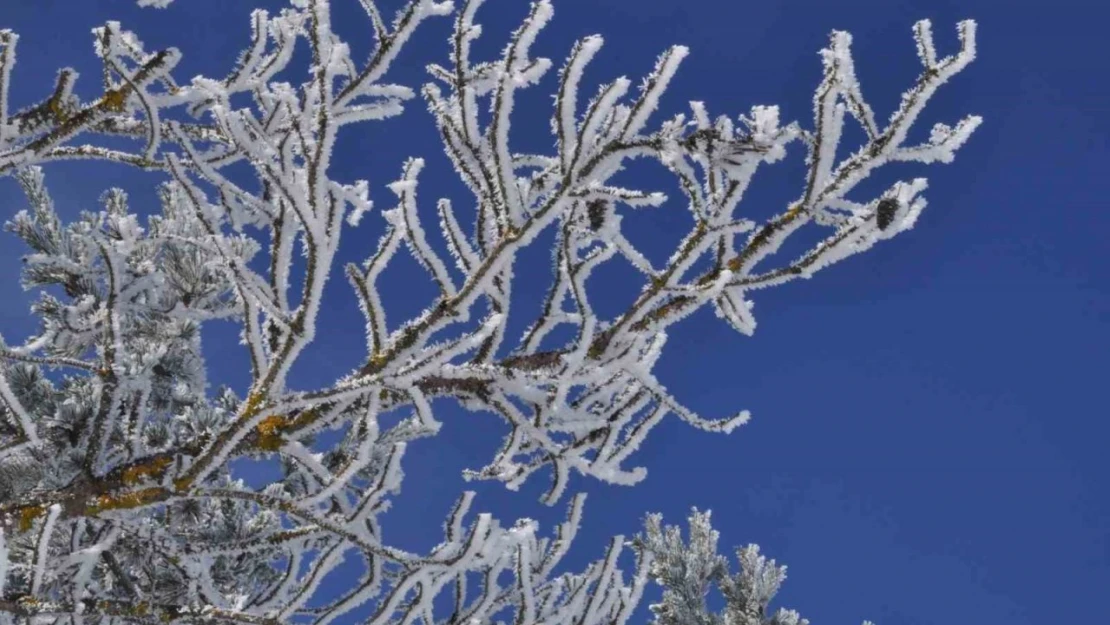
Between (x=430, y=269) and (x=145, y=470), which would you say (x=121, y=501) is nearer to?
(x=145, y=470)

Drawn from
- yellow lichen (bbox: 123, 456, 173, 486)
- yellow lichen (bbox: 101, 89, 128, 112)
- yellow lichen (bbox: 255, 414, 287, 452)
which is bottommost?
yellow lichen (bbox: 123, 456, 173, 486)

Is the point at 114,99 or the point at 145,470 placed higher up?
the point at 114,99

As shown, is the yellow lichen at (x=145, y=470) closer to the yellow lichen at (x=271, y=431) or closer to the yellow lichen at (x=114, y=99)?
the yellow lichen at (x=271, y=431)

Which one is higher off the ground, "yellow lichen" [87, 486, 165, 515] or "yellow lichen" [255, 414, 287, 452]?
"yellow lichen" [255, 414, 287, 452]

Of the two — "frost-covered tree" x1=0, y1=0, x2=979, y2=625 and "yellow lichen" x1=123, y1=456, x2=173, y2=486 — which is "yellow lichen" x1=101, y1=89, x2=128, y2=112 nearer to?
"frost-covered tree" x1=0, y1=0, x2=979, y2=625

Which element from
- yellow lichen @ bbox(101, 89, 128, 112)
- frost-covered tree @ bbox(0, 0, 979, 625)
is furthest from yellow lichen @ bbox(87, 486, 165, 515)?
yellow lichen @ bbox(101, 89, 128, 112)

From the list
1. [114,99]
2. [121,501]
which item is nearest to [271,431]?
[121,501]

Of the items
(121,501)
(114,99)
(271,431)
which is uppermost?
(114,99)

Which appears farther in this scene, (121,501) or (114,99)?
(114,99)

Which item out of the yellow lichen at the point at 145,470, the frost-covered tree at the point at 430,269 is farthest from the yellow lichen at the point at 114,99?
the yellow lichen at the point at 145,470

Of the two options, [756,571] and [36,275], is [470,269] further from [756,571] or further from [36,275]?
[756,571]

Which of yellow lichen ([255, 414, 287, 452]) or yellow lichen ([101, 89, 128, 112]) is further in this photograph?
yellow lichen ([101, 89, 128, 112])

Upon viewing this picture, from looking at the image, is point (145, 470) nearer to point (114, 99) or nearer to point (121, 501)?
point (121, 501)

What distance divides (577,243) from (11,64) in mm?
1964
